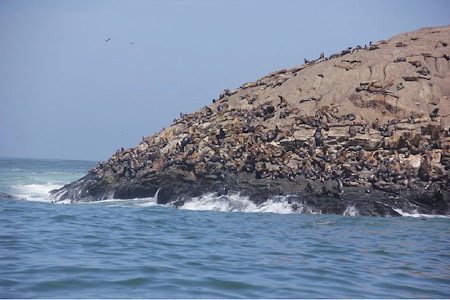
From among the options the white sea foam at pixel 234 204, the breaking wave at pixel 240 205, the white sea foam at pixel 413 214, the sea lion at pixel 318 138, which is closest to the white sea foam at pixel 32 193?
the breaking wave at pixel 240 205

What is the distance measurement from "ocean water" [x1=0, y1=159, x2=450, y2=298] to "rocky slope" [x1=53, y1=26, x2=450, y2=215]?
4.13 m

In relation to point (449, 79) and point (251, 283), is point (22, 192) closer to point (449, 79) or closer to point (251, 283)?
point (449, 79)

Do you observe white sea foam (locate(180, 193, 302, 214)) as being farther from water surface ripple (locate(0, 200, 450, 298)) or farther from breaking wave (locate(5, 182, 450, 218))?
water surface ripple (locate(0, 200, 450, 298))

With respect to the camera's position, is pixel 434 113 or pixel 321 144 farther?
pixel 434 113

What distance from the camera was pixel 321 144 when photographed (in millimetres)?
28438

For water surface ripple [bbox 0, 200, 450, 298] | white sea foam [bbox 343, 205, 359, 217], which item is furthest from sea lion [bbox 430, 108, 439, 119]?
water surface ripple [bbox 0, 200, 450, 298]

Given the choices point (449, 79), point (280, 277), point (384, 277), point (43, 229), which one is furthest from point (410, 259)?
point (449, 79)

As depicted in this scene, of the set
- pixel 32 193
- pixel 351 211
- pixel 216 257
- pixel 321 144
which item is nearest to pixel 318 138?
pixel 321 144

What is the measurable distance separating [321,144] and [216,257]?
1679 centimetres

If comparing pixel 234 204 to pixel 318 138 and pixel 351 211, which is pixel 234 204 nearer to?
pixel 351 211

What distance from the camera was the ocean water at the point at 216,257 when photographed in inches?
380

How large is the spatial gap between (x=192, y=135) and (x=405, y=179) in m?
11.1

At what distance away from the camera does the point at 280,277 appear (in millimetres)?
10680

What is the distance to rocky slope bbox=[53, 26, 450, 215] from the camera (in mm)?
25422
